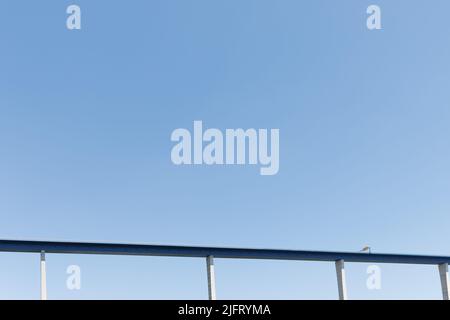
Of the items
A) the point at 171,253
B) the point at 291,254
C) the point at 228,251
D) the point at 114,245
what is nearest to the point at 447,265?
the point at 291,254

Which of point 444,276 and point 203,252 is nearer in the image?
point 203,252

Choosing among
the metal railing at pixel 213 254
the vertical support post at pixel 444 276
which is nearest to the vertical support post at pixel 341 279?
the metal railing at pixel 213 254

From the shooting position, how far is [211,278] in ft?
25.3

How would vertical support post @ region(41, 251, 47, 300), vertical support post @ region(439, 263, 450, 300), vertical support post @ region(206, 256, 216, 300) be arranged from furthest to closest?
1. vertical support post @ region(439, 263, 450, 300)
2. vertical support post @ region(206, 256, 216, 300)
3. vertical support post @ region(41, 251, 47, 300)

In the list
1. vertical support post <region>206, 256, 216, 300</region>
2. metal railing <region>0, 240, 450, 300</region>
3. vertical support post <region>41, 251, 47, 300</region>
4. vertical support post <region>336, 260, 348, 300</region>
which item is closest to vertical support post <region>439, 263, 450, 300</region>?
metal railing <region>0, 240, 450, 300</region>

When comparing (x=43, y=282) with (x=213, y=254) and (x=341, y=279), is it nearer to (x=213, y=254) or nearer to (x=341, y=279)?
(x=213, y=254)

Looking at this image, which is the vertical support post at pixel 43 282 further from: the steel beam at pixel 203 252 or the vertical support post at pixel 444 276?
the vertical support post at pixel 444 276

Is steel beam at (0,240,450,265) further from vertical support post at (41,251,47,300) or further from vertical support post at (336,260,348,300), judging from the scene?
vertical support post at (41,251,47,300)

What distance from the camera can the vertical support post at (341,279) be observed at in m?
7.94

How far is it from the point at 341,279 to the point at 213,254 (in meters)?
1.76

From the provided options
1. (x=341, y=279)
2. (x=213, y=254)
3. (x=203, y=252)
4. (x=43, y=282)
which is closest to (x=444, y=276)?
(x=341, y=279)

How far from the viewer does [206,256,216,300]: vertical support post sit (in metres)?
7.60
